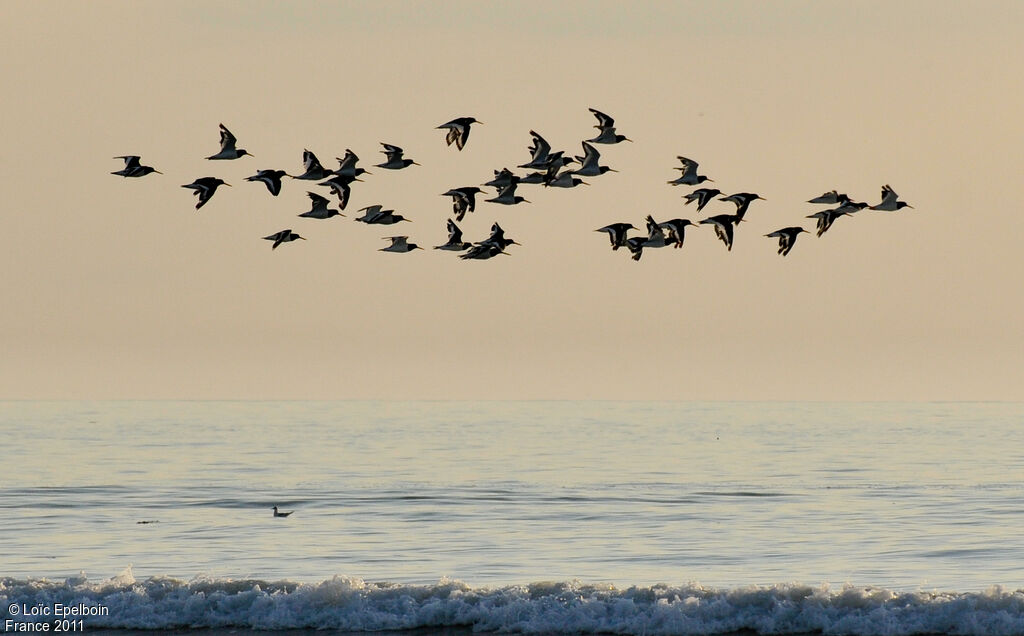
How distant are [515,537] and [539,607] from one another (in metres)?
15.5

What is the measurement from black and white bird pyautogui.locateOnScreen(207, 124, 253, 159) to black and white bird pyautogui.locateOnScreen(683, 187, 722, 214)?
11738 millimetres

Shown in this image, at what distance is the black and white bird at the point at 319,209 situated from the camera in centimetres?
4306

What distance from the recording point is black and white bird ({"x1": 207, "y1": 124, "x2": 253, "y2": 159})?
39.9 metres

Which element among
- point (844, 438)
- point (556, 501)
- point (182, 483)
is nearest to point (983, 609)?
point (556, 501)

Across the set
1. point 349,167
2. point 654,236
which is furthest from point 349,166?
point 654,236

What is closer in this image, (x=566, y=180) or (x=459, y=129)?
(x=459, y=129)

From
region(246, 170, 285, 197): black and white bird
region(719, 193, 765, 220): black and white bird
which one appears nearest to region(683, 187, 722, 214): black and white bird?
region(719, 193, 765, 220): black and white bird

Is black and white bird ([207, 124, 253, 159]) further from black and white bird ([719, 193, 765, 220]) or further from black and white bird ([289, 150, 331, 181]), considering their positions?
black and white bird ([719, 193, 765, 220])

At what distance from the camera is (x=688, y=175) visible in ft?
141

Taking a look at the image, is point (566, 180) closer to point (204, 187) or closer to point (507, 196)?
point (507, 196)

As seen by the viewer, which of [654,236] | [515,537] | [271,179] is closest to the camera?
[271,179]

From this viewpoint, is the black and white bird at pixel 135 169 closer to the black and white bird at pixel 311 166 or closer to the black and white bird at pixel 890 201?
the black and white bird at pixel 311 166

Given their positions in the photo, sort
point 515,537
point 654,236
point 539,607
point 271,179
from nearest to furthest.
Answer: point 539,607 < point 271,179 < point 654,236 < point 515,537

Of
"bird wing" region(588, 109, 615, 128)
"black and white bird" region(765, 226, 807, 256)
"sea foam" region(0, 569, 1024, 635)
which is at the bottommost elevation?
"sea foam" region(0, 569, 1024, 635)
